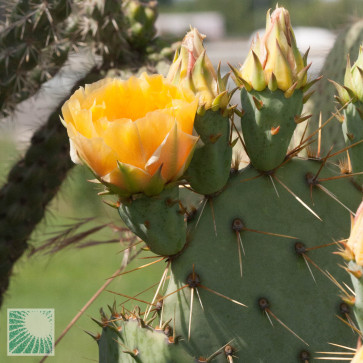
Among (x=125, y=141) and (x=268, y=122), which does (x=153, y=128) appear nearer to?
(x=125, y=141)

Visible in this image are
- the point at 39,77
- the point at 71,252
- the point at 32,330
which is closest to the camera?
the point at 32,330

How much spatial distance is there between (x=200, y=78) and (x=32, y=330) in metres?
0.49

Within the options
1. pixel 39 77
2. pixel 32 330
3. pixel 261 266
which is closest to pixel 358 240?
pixel 261 266

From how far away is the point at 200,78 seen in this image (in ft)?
2.54

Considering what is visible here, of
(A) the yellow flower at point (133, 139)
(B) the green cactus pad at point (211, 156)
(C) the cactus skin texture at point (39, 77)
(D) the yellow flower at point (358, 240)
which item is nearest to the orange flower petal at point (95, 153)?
(A) the yellow flower at point (133, 139)

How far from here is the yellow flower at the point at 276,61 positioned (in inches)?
31.0

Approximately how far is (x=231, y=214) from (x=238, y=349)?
5.9 inches

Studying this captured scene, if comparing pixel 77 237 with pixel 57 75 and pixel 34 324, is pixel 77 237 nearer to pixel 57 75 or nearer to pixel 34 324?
pixel 34 324

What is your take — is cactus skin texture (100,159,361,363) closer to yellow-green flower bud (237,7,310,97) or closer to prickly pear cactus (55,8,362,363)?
prickly pear cactus (55,8,362,363)

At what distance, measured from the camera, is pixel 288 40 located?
0.80 meters

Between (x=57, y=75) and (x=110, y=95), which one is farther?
(x=57, y=75)

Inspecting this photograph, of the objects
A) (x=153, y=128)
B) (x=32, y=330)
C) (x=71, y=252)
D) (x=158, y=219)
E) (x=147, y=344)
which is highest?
(x=153, y=128)

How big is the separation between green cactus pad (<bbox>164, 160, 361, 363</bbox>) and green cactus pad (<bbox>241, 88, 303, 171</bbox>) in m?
0.04

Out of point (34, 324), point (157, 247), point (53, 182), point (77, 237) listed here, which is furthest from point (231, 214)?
point (53, 182)
